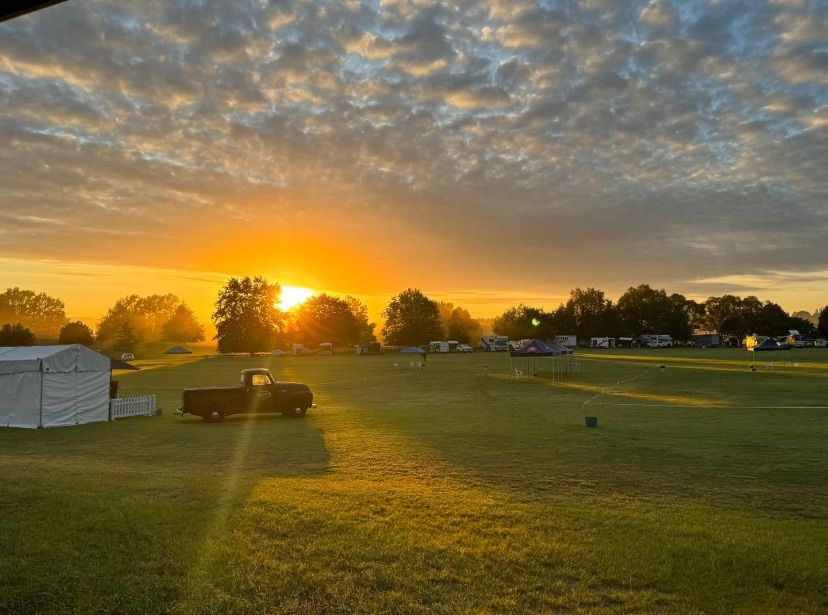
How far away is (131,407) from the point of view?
80.5ft

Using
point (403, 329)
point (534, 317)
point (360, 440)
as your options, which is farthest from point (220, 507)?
point (534, 317)

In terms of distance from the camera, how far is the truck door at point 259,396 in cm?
2320

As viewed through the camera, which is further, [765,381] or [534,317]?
[534,317]

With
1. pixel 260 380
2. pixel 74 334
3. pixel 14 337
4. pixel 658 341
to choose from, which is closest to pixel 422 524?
pixel 260 380

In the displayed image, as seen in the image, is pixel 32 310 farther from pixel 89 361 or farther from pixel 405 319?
pixel 89 361

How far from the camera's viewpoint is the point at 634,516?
328 inches

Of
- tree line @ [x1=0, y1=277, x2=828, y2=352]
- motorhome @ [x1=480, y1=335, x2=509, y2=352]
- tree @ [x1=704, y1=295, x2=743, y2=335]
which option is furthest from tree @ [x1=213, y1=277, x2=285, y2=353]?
tree @ [x1=704, y1=295, x2=743, y2=335]

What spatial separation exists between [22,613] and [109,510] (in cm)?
283

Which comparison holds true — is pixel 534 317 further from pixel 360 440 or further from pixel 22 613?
pixel 22 613

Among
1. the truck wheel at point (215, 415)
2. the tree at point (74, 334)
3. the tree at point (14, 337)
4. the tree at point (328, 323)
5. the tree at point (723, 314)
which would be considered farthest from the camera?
the tree at point (723, 314)

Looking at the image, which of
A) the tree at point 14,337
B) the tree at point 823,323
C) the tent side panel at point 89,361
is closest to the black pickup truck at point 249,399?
the tent side panel at point 89,361

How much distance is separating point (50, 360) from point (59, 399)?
63.5 inches

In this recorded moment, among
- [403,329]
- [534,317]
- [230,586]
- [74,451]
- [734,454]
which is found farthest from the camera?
[534,317]

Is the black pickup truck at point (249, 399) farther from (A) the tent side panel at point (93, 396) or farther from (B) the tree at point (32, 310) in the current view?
(B) the tree at point (32, 310)
